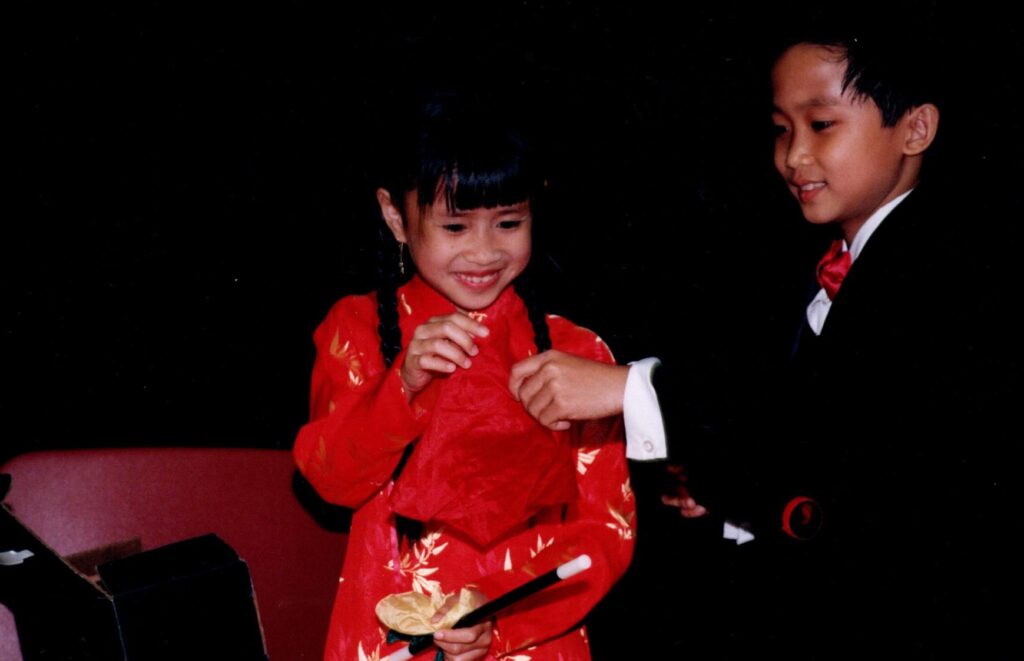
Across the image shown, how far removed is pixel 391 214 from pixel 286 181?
34cm

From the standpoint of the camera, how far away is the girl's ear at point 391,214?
126cm

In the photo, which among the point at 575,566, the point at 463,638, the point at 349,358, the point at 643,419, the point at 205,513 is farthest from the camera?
the point at 205,513

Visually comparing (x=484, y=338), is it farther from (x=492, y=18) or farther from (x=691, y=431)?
(x=492, y=18)

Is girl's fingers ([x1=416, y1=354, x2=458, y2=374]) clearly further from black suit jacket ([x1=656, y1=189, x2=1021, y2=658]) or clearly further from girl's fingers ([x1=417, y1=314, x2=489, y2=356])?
black suit jacket ([x1=656, y1=189, x2=1021, y2=658])

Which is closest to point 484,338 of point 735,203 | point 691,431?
point 691,431

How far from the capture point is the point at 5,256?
1.41 metres

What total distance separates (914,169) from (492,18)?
73 cm

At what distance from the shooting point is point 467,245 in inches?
46.8

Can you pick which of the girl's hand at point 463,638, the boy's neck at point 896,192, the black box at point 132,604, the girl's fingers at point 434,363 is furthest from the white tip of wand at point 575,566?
the boy's neck at point 896,192

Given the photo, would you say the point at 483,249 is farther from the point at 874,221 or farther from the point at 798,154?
the point at 874,221

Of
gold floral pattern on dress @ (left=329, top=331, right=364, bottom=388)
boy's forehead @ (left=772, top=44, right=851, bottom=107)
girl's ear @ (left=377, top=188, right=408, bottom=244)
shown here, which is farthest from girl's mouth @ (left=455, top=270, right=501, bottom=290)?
boy's forehead @ (left=772, top=44, right=851, bottom=107)

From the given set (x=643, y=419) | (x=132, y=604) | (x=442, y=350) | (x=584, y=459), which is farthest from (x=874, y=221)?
(x=132, y=604)

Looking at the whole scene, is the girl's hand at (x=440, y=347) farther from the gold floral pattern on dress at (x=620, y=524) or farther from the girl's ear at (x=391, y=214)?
the gold floral pattern on dress at (x=620, y=524)

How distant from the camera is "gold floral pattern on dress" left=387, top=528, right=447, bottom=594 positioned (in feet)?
4.08
